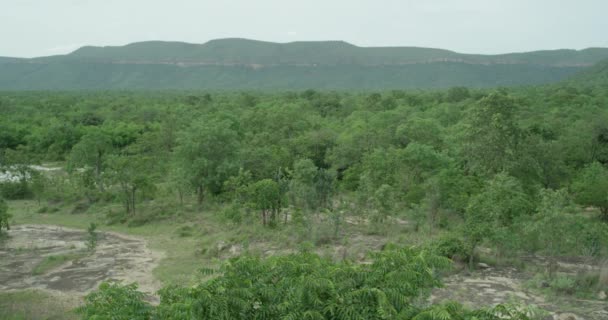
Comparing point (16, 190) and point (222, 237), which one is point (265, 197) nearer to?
point (222, 237)

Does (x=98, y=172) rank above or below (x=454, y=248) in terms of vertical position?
below

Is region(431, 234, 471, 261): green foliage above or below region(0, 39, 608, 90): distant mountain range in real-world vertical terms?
below

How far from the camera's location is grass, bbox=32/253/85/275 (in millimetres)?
14639

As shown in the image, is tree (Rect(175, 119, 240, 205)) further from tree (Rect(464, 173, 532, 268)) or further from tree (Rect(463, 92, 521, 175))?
tree (Rect(464, 173, 532, 268))

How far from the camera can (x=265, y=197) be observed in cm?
1781

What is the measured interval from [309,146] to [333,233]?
13166 millimetres

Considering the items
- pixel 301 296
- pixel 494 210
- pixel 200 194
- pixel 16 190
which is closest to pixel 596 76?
pixel 200 194

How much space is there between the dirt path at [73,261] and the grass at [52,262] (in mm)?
126

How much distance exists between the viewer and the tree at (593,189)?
1777 centimetres

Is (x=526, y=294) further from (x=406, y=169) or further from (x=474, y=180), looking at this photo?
(x=406, y=169)

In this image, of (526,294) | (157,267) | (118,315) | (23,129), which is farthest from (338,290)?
(23,129)

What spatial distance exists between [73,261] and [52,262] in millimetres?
594

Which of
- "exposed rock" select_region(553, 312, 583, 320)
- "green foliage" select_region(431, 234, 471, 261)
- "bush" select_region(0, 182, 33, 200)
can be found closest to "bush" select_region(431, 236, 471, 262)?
"green foliage" select_region(431, 234, 471, 261)

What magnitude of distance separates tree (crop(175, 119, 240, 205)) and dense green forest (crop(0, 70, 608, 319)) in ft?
0.23
